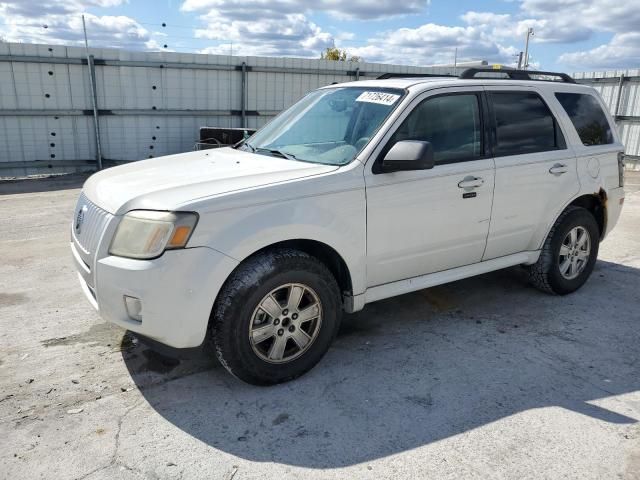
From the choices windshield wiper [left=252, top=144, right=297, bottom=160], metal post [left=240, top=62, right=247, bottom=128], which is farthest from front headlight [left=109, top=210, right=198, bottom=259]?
metal post [left=240, top=62, right=247, bottom=128]

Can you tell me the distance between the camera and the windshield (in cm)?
376

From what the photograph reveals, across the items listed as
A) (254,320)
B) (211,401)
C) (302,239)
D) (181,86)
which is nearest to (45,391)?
(211,401)

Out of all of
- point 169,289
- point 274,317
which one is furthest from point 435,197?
point 169,289

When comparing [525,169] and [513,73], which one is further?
[513,73]

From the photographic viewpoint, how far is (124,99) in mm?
12039

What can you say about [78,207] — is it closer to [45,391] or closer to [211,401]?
[45,391]

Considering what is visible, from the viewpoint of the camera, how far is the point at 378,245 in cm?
365

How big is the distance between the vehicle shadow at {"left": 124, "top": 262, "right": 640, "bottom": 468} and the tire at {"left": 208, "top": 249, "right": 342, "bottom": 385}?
0.56 feet

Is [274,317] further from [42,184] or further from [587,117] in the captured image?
[42,184]

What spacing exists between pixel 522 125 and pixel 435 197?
1238 millimetres

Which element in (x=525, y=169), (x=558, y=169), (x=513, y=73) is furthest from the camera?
(x=513, y=73)

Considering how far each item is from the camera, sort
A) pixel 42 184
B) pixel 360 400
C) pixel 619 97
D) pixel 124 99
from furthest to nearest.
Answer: pixel 619 97
pixel 124 99
pixel 42 184
pixel 360 400

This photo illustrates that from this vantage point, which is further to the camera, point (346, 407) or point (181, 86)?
point (181, 86)

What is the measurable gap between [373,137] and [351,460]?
6.68ft
